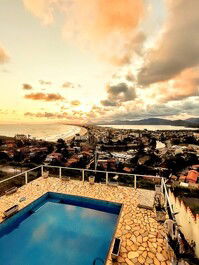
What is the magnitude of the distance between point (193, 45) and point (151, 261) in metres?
10.9

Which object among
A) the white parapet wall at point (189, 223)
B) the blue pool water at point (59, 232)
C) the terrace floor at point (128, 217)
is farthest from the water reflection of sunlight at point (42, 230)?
the white parapet wall at point (189, 223)

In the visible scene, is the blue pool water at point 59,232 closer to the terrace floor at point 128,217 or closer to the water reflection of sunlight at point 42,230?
A: the water reflection of sunlight at point 42,230

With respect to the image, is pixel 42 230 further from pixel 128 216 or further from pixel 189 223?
pixel 189 223

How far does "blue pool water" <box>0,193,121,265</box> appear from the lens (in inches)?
247

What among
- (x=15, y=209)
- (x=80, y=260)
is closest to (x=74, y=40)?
(x=15, y=209)

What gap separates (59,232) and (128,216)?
3.08 metres

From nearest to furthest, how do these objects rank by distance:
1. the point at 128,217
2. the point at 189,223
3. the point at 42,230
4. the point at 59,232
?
the point at 189,223 → the point at 128,217 → the point at 59,232 → the point at 42,230

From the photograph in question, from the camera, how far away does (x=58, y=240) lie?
7.19 m

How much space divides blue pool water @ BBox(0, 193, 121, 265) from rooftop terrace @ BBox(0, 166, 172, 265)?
0.48m

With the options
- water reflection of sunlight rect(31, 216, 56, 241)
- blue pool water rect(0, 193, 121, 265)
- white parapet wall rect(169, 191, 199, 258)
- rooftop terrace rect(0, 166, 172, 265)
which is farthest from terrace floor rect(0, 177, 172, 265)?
water reflection of sunlight rect(31, 216, 56, 241)

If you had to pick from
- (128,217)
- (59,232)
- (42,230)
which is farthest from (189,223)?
(42,230)

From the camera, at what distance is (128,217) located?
7457 millimetres

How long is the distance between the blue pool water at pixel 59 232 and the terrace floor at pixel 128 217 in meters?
0.46

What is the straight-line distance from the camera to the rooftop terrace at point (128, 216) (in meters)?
5.34
